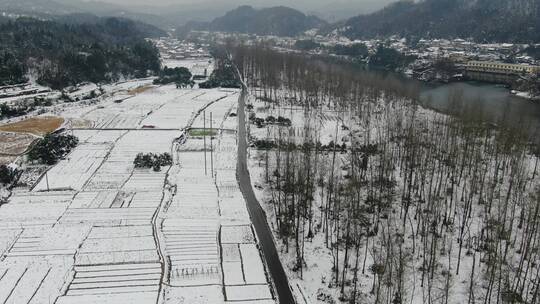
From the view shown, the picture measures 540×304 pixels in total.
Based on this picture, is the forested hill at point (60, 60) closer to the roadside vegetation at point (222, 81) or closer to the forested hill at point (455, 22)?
the roadside vegetation at point (222, 81)

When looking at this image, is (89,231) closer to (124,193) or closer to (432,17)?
(124,193)

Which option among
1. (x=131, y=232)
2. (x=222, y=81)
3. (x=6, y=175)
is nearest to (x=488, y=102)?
(x=222, y=81)

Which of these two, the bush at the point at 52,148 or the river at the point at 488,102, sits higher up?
the river at the point at 488,102

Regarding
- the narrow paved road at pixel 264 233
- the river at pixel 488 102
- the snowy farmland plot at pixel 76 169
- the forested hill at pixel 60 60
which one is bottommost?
the narrow paved road at pixel 264 233

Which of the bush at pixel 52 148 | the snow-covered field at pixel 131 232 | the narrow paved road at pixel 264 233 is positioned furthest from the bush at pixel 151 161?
the bush at pixel 52 148

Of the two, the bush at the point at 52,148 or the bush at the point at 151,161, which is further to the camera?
the bush at the point at 52,148

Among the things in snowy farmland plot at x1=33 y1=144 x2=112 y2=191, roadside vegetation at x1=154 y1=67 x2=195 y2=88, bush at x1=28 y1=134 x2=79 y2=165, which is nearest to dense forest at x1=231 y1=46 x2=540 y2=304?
snowy farmland plot at x1=33 y1=144 x2=112 y2=191

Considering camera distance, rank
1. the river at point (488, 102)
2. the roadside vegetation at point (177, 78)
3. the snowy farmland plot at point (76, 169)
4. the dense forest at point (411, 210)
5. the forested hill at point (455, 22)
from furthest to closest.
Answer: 1. the forested hill at point (455, 22)
2. the roadside vegetation at point (177, 78)
3. the river at point (488, 102)
4. the snowy farmland plot at point (76, 169)
5. the dense forest at point (411, 210)

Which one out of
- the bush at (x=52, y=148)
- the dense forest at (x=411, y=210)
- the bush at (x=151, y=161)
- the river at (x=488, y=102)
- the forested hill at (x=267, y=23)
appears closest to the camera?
the dense forest at (x=411, y=210)
